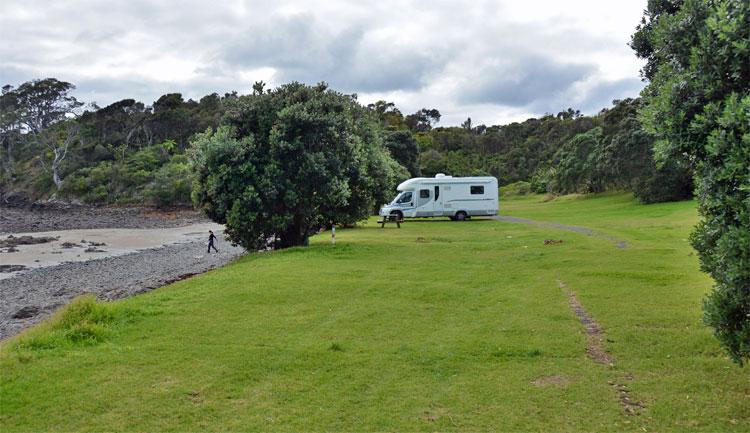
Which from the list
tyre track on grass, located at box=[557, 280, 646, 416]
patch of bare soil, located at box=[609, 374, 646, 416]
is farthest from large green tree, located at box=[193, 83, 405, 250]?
patch of bare soil, located at box=[609, 374, 646, 416]

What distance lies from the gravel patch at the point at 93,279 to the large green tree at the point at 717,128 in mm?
14747

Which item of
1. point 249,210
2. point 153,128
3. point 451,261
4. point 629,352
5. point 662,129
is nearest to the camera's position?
point 662,129

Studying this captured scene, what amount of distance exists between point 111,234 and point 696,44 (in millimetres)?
47332

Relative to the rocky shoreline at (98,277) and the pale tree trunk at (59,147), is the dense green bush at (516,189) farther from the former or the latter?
the pale tree trunk at (59,147)

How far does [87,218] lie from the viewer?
62.0m

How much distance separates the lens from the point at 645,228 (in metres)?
27.6

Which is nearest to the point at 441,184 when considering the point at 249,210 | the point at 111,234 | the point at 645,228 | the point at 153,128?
the point at 645,228

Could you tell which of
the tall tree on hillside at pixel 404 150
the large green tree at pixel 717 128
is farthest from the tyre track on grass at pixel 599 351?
the tall tree on hillside at pixel 404 150

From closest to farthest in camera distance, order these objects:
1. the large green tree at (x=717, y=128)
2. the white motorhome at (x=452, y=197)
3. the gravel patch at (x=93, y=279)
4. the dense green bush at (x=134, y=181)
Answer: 1. the large green tree at (x=717, y=128)
2. the gravel patch at (x=93, y=279)
3. the white motorhome at (x=452, y=197)
4. the dense green bush at (x=134, y=181)

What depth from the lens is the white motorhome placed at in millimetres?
39344

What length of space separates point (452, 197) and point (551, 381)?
105 feet

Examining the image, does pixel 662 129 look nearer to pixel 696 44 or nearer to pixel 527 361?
pixel 696 44

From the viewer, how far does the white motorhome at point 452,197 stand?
129ft

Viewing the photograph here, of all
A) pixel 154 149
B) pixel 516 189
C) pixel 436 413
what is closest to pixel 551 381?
pixel 436 413
